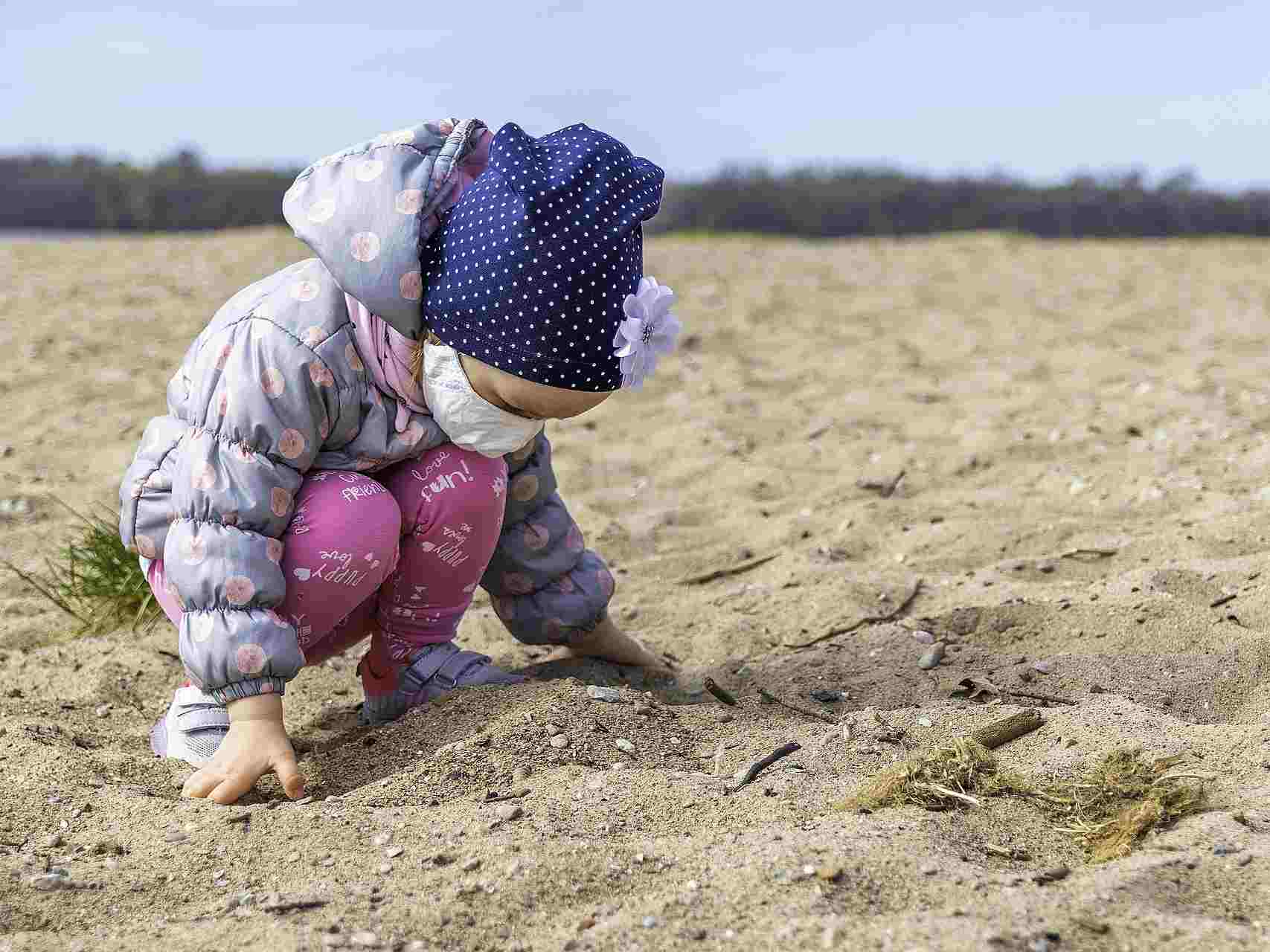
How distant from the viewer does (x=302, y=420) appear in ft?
6.78

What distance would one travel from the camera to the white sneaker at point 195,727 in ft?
7.12

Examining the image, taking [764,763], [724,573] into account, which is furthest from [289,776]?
[724,573]

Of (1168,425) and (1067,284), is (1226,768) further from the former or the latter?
(1067,284)

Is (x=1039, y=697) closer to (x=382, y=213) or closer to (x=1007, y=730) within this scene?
(x=1007, y=730)

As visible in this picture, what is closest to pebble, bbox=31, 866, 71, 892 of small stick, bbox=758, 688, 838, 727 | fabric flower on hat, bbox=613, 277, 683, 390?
fabric flower on hat, bbox=613, 277, 683, 390

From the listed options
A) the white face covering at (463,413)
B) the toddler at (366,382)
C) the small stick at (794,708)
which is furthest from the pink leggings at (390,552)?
the small stick at (794,708)

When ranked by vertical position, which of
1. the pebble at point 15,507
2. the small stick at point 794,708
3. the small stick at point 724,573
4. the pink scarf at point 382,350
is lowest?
the small stick at point 794,708

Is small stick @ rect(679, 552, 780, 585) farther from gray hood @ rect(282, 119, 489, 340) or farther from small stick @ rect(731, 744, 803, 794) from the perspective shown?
gray hood @ rect(282, 119, 489, 340)

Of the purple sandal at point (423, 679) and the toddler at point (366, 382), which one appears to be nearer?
the toddler at point (366, 382)

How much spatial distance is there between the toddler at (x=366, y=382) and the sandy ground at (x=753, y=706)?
0.23 m

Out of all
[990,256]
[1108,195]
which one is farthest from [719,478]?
[1108,195]

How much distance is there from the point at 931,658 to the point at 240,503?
1.31 meters

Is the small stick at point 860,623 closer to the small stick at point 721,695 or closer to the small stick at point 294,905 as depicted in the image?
the small stick at point 721,695

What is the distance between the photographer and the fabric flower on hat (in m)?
1.96
